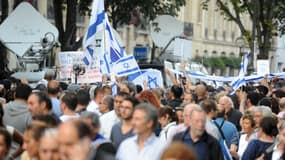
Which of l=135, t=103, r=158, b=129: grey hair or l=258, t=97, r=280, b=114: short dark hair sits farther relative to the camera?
l=258, t=97, r=280, b=114: short dark hair

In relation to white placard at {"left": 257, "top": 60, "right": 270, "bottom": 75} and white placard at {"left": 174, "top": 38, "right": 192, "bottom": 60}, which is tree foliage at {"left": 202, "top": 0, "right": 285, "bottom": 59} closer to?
white placard at {"left": 174, "top": 38, "right": 192, "bottom": 60}

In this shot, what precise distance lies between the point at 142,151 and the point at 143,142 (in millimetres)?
96

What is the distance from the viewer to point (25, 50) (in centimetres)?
2219

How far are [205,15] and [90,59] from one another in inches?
1988

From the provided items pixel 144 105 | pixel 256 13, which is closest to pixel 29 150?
pixel 144 105

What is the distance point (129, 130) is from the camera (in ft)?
30.1

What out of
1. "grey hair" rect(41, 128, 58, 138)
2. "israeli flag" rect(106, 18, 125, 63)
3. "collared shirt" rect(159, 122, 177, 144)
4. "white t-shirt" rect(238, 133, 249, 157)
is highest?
"israeli flag" rect(106, 18, 125, 63)

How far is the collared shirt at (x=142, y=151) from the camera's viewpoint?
26.0 feet

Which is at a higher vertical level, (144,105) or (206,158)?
(144,105)

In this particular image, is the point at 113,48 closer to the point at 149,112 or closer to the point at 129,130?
the point at 129,130

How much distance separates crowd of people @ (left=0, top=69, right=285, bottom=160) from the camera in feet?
22.0

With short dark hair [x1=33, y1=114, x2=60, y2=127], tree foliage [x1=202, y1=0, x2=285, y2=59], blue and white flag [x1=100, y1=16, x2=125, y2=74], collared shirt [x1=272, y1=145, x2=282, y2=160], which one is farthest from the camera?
tree foliage [x1=202, y1=0, x2=285, y2=59]

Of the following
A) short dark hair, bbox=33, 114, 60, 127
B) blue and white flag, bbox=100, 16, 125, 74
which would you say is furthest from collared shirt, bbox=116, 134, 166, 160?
blue and white flag, bbox=100, 16, 125, 74

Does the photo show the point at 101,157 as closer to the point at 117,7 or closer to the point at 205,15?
the point at 117,7
